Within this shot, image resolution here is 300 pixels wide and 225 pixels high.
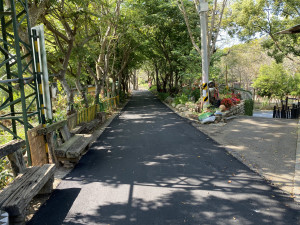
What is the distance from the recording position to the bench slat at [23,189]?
303 centimetres

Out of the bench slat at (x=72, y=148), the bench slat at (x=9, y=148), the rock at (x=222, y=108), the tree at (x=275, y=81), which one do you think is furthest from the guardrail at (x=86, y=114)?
the tree at (x=275, y=81)

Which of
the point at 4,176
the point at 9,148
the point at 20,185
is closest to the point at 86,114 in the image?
the point at 4,176

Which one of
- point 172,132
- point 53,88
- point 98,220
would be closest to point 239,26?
point 172,132

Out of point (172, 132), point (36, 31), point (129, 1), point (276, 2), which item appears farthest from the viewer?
point (276, 2)

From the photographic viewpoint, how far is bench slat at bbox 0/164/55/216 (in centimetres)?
303

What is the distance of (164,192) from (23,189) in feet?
7.75

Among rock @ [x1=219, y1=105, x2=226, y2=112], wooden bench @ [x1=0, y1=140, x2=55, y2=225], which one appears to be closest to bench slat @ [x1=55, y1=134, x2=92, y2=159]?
wooden bench @ [x1=0, y1=140, x2=55, y2=225]

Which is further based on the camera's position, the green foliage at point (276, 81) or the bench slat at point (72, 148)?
the green foliage at point (276, 81)

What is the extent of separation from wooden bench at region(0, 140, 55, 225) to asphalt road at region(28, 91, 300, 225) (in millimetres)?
431

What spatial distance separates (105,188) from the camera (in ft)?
14.7

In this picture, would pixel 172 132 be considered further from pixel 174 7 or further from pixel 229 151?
pixel 174 7

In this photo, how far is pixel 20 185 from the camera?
11.9 feet

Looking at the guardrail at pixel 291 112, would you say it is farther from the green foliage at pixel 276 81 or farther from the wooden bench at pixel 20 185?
the wooden bench at pixel 20 185

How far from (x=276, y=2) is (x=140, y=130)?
589 inches
